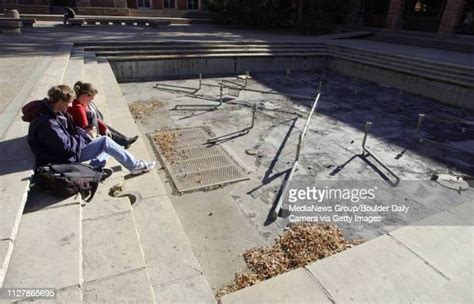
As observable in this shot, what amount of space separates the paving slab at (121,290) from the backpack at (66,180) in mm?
1173

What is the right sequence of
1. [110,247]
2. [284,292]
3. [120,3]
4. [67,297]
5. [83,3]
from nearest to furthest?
[67,297] → [284,292] → [110,247] → [83,3] → [120,3]

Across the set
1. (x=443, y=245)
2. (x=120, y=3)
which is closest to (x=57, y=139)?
(x=443, y=245)

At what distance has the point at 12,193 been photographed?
3000 millimetres

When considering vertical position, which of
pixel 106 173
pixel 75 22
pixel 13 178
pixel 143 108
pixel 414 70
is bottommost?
pixel 143 108

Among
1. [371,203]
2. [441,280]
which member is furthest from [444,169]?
Answer: [441,280]

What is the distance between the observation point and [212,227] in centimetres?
390

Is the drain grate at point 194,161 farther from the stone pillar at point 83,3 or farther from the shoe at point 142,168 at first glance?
the stone pillar at point 83,3

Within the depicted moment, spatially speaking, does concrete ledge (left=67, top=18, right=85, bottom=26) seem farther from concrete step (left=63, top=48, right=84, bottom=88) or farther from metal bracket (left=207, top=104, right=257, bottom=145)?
metal bracket (left=207, top=104, right=257, bottom=145)

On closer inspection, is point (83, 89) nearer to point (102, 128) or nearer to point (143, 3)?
point (102, 128)

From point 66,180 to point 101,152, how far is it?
2.79 ft

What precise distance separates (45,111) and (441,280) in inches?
167

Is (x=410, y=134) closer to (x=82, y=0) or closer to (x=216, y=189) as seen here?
(x=216, y=189)

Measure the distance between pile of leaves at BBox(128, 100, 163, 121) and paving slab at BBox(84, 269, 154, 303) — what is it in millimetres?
4938

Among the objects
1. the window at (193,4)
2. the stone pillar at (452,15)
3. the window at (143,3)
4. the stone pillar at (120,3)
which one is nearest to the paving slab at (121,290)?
the stone pillar at (452,15)
